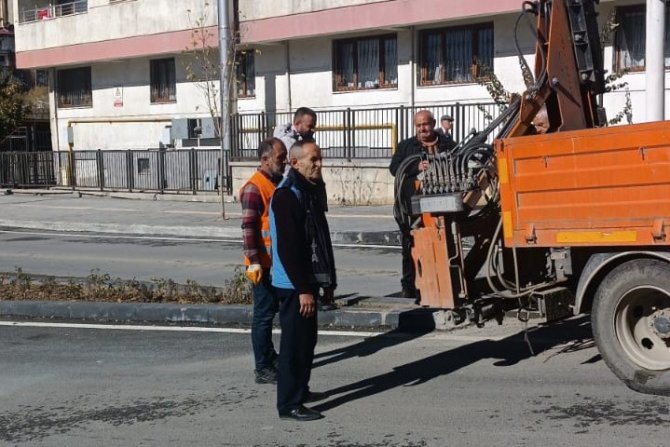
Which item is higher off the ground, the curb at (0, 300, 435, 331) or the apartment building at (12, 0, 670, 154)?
the apartment building at (12, 0, 670, 154)

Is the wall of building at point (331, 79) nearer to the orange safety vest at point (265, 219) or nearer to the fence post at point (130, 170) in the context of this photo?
the fence post at point (130, 170)

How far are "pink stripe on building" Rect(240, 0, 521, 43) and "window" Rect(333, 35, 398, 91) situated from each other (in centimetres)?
112

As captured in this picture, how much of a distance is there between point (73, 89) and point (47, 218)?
14229 millimetres

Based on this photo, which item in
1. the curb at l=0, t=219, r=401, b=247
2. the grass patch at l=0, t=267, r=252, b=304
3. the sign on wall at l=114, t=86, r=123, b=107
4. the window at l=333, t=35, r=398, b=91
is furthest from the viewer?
the sign on wall at l=114, t=86, r=123, b=107

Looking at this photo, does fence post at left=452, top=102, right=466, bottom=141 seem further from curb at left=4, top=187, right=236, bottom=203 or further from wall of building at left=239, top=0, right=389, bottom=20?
curb at left=4, top=187, right=236, bottom=203

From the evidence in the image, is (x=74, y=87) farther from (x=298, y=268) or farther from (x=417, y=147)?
(x=298, y=268)

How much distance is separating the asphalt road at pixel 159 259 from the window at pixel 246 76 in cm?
1073

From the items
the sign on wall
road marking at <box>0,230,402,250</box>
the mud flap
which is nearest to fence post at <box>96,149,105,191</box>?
the sign on wall

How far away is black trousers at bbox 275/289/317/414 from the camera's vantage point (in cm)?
622

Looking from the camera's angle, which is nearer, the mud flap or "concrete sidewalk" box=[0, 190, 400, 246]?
the mud flap

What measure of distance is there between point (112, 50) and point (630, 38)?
17755 millimetres

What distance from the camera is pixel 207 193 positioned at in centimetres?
2708

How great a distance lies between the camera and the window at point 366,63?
25625 mm

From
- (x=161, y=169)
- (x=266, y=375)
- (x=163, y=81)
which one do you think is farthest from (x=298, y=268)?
(x=163, y=81)
